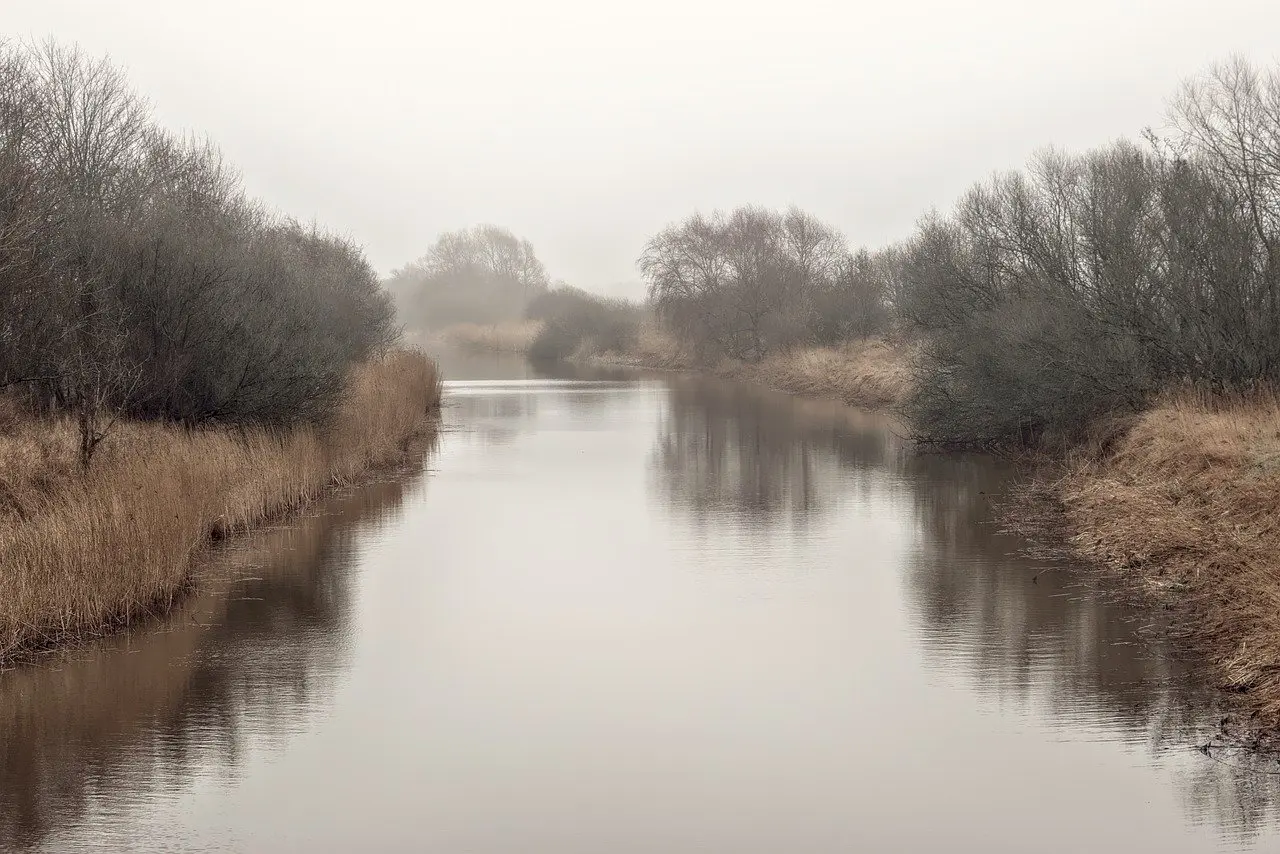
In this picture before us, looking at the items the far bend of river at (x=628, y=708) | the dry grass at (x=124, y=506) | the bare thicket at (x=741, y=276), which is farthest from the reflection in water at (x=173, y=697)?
the bare thicket at (x=741, y=276)

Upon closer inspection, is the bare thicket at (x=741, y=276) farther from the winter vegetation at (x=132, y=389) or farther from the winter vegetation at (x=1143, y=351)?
the winter vegetation at (x=132, y=389)

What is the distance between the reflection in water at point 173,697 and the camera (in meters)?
6.96

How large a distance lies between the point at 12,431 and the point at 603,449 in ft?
45.5

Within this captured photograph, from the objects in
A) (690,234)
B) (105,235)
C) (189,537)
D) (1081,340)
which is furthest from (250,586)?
(690,234)

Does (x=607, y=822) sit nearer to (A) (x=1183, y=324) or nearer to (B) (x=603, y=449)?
(A) (x=1183, y=324)

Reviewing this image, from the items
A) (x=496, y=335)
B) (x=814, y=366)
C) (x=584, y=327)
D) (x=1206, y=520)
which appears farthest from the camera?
(x=496, y=335)

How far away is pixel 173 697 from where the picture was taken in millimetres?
8633

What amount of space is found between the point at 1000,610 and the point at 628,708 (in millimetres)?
4302

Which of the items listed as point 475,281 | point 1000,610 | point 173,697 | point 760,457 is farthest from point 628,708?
point 475,281

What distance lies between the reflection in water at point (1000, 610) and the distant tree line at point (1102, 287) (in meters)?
1.55

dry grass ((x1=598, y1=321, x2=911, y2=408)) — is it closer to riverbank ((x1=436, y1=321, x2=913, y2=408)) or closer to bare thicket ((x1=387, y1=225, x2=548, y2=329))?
Result: riverbank ((x1=436, y1=321, x2=913, y2=408))

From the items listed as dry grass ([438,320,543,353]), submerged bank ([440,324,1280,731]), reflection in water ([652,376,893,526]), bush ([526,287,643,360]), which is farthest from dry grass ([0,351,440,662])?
dry grass ([438,320,543,353])

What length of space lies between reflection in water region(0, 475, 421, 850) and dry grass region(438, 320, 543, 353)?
75697 mm

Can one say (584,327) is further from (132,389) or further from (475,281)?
(132,389)
